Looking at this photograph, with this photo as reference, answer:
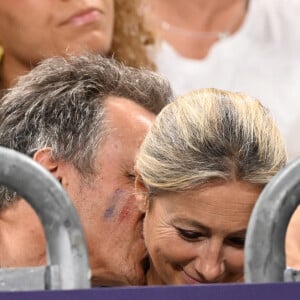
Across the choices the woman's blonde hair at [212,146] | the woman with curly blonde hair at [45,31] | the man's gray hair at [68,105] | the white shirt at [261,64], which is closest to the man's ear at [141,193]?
the woman's blonde hair at [212,146]

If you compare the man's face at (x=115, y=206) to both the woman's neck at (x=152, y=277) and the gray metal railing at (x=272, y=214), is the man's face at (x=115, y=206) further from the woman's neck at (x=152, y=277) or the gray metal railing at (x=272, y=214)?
the gray metal railing at (x=272, y=214)

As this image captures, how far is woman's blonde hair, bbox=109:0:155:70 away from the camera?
2.72 meters

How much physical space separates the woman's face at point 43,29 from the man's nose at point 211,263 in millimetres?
1010

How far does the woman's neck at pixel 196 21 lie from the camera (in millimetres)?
3164

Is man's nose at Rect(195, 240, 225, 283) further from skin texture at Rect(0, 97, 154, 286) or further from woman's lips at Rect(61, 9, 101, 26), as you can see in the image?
woman's lips at Rect(61, 9, 101, 26)

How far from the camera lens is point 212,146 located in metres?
1.61

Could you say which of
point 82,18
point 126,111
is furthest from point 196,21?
point 126,111

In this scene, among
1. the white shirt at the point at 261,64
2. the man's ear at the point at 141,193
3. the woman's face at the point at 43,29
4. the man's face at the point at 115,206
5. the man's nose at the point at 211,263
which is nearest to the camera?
the man's nose at the point at 211,263

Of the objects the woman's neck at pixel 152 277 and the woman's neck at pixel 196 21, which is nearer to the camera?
the woman's neck at pixel 152 277

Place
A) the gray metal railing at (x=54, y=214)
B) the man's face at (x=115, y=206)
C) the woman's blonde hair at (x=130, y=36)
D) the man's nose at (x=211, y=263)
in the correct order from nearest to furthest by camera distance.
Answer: the gray metal railing at (x=54, y=214) → the man's nose at (x=211, y=263) → the man's face at (x=115, y=206) → the woman's blonde hair at (x=130, y=36)

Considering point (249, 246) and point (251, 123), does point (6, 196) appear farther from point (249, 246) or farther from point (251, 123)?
point (249, 246)

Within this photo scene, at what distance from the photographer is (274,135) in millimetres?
1647

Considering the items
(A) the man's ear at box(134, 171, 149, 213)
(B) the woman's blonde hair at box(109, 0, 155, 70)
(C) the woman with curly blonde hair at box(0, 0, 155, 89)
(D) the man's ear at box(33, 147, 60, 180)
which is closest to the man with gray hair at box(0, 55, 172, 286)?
(D) the man's ear at box(33, 147, 60, 180)

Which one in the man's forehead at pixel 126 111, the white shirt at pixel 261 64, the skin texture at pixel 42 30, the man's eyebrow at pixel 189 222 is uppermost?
the white shirt at pixel 261 64
